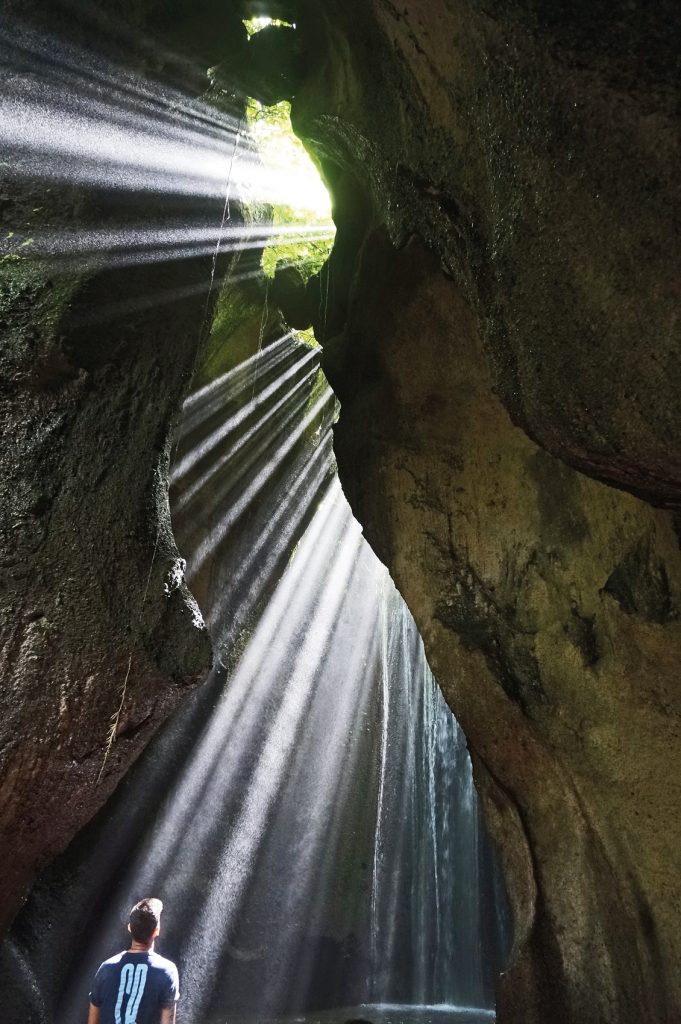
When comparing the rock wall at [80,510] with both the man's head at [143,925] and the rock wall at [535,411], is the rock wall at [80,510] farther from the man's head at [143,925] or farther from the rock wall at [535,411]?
the rock wall at [535,411]

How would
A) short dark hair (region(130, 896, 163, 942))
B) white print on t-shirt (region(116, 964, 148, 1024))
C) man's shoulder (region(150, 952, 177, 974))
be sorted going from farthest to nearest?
1. short dark hair (region(130, 896, 163, 942))
2. man's shoulder (region(150, 952, 177, 974))
3. white print on t-shirt (region(116, 964, 148, 1024))

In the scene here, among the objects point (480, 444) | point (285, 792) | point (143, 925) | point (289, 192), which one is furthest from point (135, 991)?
point (289, 192)

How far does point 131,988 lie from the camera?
415cm

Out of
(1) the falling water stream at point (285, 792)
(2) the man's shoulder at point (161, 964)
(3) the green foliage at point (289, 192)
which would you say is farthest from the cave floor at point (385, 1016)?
(3) the green foliage at point (289, 192)

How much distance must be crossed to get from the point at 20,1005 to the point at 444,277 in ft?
19.5

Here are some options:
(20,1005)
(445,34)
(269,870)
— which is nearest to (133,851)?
(269,870)

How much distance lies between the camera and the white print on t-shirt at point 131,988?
410 centimetres

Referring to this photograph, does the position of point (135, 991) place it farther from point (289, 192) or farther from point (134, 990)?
point (289, 192)

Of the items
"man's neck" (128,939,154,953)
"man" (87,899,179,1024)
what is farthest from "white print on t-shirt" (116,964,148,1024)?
"man's neck" (128,939,154,953)

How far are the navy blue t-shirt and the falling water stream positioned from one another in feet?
17.7

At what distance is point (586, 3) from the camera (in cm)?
249

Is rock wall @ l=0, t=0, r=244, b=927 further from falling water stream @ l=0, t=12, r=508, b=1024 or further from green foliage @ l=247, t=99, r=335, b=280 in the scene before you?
green foliage @ l=247, t=99, r=335, b=280

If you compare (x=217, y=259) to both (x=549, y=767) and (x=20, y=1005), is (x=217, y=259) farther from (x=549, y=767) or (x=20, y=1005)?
(x=20, y=1005)

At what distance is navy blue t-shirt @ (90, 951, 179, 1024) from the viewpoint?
411 centimetres
